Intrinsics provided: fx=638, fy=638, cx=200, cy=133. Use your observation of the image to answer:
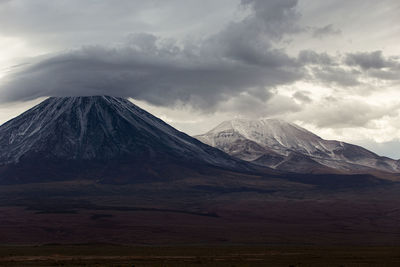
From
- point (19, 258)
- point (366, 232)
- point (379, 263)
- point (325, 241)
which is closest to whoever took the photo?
point (379, 263)

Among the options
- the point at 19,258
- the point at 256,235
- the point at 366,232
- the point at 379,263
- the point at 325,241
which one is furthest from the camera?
the point at 366,232

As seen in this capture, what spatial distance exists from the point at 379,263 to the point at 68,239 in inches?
3626

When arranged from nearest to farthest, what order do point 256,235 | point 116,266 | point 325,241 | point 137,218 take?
1. point 116,266
2. point 325,241
3. point 256,235
4. point 137,218

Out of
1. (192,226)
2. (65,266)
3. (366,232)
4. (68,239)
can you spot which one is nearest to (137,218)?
(192,226)

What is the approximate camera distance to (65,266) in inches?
3120

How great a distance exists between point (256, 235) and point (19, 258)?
79.6m

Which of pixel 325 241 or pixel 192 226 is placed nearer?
pixel 325 241

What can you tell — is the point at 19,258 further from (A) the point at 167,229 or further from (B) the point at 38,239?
(A) the point at 167,229

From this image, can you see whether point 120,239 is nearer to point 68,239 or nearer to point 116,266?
point 68,239

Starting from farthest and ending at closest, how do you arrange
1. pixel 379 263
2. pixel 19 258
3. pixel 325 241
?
pixel 325 241, pixel 19 258, pixel 379 263

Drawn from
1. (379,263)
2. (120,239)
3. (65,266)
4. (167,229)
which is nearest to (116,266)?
(65,266)

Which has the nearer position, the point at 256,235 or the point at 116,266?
the point at 116,266

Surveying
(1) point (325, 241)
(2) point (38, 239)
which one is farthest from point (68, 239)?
(1) point (325, 241)

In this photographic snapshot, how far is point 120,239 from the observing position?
501 ft
